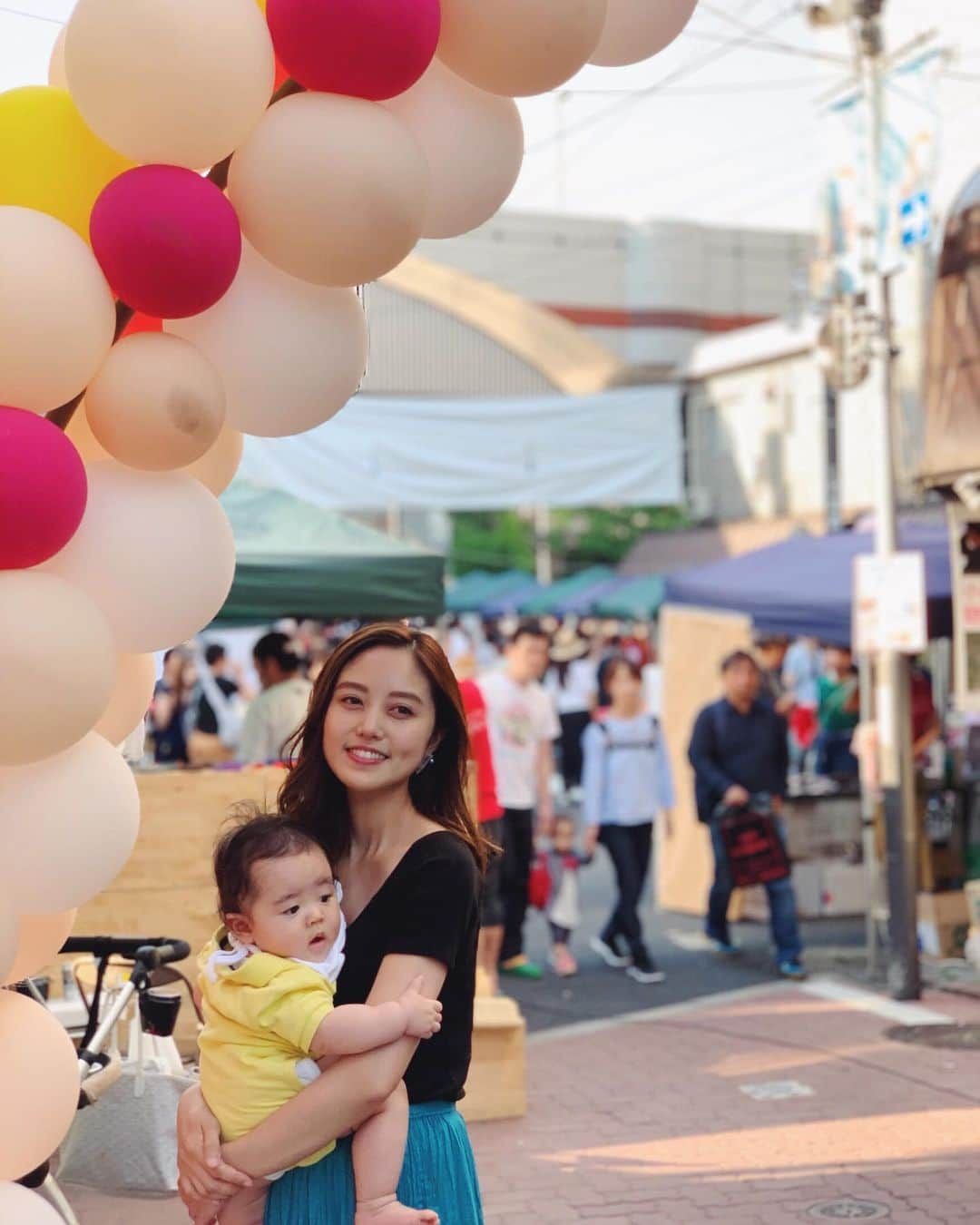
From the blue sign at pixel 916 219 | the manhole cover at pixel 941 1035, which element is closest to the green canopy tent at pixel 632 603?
the blue sign at pixel 916 219

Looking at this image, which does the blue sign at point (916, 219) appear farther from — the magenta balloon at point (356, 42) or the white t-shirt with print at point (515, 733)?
the magenta balloon at point (356, 42)

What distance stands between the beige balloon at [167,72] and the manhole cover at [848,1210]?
448 centimetres

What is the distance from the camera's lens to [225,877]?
2723 mm

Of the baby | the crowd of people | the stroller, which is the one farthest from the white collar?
the crowd of people

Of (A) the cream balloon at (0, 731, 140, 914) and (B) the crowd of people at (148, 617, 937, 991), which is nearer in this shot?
(A) the cream balloon at (0, 731, 140, 914)

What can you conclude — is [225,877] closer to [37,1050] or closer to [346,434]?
[37,1050]

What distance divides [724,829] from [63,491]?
834cm

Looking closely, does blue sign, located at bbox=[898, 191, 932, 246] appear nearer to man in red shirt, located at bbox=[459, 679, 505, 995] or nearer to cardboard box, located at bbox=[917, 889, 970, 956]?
man in red shirt, located at bbox=[459, 679, 505, 995]

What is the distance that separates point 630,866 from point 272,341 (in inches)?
302

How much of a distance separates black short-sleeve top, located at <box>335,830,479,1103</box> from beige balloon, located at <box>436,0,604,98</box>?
4.34 ft

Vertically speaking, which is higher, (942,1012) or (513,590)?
(513,590)

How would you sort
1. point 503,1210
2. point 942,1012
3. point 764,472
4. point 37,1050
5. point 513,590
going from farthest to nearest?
1. point 513,590
2. point 764,472
3. point 942,1012
4. point 503,1210
5. point 37,1050

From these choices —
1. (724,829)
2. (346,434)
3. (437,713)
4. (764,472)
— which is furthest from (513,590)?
(437,713)

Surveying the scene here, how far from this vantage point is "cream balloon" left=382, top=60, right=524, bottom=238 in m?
2.99
